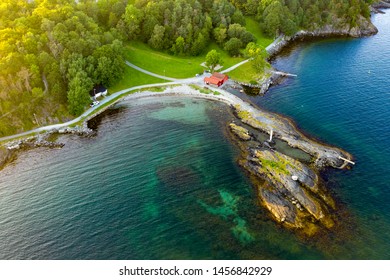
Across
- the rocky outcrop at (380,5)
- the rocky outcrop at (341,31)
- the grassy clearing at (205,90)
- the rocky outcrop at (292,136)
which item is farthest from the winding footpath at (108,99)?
the rocky outcrop at (380,5)

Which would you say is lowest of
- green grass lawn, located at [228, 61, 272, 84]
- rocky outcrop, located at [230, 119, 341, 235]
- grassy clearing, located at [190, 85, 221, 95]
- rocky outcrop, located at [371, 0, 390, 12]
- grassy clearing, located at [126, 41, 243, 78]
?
rocky outcrop, located at [230, 119, 341, 235]

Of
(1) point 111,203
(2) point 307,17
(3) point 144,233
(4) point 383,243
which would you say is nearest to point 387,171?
(4) point 383,243

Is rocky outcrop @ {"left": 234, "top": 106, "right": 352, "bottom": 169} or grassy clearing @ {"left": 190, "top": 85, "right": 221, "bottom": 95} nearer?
rocky outcrop @ {"left": 234, "top": 106, "right": 352, "bottom": 169}

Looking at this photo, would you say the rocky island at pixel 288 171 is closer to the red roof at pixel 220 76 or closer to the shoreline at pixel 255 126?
the shoreline at pixel 255 126

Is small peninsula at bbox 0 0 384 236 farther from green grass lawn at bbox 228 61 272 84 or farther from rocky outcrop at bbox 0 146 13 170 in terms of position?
green grass lawn at bbox 228 61 272 84

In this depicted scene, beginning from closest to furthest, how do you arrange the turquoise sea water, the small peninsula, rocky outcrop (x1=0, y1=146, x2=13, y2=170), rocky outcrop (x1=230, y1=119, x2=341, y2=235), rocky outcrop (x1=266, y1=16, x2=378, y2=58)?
1. the turquoise sea water
2. rocky outcrop (x1=230, y1=119, x2=341, y2=235)
3. the small peninsula
4. rocky outcrop (x1=0, y1=146, x2=13, y2=170)
5. rocky outcrop (x1=266, y1=16, x2=378, y2=58)

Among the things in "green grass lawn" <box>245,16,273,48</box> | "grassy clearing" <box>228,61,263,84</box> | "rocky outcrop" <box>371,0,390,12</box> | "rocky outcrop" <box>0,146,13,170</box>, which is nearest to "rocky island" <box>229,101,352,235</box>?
"grassy clearing" <box>228,61,263,84</box>

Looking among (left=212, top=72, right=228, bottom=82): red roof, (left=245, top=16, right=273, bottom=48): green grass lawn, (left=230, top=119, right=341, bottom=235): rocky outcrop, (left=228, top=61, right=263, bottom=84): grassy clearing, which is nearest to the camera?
(left=230, top=119, right=341, bottom=235): rocky outcrop
